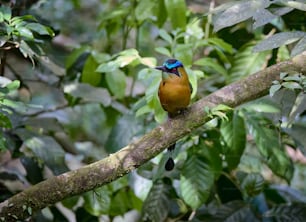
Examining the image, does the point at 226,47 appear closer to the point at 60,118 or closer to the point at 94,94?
the point at 94,94

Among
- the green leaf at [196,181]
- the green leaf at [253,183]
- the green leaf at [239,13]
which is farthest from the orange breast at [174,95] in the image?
the green leaf at [253,183]

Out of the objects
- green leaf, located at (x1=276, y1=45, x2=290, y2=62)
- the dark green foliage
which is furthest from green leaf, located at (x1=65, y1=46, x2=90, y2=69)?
green leaf, located at (x1=276, y1=45, x2=290, y2=62)

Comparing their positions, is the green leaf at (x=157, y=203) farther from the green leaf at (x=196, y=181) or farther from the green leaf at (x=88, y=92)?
the green leaf at (x=88, y=92)

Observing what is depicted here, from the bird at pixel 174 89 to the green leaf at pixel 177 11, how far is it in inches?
28.0

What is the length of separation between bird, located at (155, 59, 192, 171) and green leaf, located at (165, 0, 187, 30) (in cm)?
71

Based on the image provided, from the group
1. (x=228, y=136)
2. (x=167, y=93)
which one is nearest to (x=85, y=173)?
(x=167, y=93)

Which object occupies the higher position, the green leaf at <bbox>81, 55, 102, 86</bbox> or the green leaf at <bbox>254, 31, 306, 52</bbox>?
the green leaf at <bbox>254, 31, 306, 52</bbox>

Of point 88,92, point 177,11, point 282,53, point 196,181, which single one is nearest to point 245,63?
point 282,53

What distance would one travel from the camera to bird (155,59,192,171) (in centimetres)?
189

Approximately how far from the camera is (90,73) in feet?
9.35

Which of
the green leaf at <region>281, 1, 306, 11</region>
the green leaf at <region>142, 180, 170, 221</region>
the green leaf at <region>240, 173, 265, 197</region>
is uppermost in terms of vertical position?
the green leaf at <region>281, 1, 306, 11</region>

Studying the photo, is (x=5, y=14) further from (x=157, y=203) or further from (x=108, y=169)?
(x=157, y=203)

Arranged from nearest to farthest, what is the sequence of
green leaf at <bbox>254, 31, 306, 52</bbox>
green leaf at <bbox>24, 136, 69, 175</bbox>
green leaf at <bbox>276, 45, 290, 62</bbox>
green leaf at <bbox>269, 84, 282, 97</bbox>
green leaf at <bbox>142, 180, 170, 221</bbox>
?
green leaf at <bbox>269, 84, 282, 97</bbox>
green leaf at <bbox>254, 31, 306, 52</bbox>
green leaf at <bbox>24, 136, 69, 175</bbox>
green leaf at <bbox>142, 180, 170, 221</bbox>
green leaf at <bbox>276, 45, 290, 62</bbox>

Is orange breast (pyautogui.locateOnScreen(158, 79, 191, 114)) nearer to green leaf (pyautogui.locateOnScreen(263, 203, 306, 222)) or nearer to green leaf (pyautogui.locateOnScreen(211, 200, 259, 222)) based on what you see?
green leaf (pyautogui.locateOnScreen(211, 200, 259, 222))
